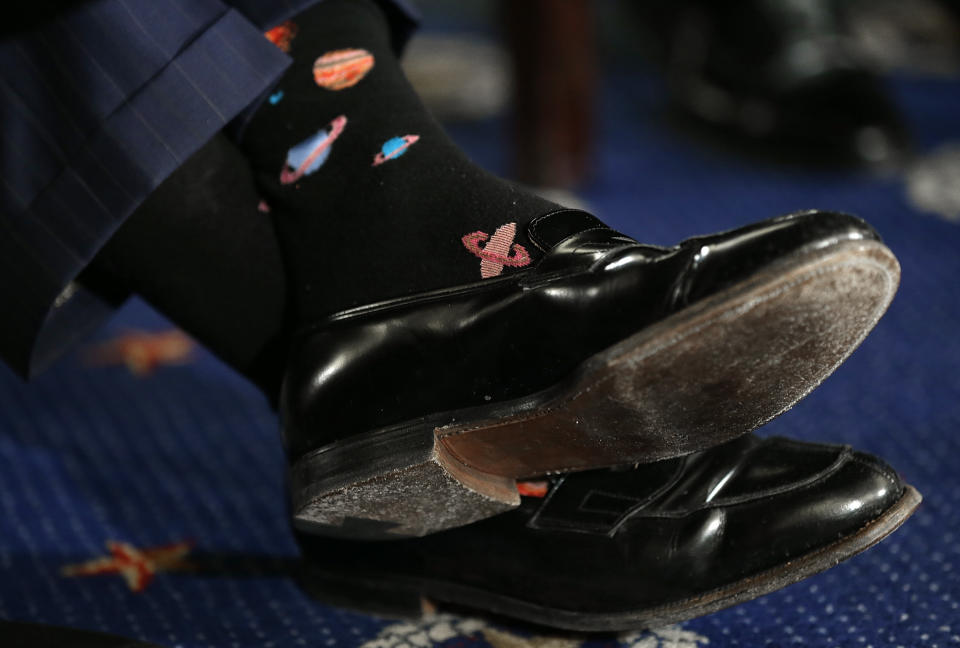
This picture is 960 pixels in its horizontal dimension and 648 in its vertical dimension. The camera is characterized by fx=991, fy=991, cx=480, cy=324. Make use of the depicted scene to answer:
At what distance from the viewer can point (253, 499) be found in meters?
0.75

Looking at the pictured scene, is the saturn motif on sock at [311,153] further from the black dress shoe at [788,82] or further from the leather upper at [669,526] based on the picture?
the black dress shoe at [788,82]

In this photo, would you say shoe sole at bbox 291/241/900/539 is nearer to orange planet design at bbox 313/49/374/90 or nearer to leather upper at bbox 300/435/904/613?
leather upper at bbox 300/435/904/613

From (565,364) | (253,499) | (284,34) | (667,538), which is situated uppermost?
(284,34)

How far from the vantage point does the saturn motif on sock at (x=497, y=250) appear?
501 millimetres

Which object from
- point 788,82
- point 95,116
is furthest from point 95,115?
point 788,82

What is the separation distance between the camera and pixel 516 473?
519mm

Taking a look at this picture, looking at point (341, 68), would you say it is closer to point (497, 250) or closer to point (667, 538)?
point (497, 250)

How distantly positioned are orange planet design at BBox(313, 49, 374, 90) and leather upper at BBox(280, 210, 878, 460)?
14 cm

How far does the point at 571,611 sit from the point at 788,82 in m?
1.15

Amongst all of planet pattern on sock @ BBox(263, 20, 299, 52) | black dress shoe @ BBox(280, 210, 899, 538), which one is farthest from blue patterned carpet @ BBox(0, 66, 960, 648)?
planet pattern on sock @ BBox(263, 20, 299, 52)

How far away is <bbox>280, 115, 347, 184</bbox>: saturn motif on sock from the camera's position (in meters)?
0.56

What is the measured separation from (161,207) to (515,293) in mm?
223

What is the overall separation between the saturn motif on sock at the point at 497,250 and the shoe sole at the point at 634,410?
69mm

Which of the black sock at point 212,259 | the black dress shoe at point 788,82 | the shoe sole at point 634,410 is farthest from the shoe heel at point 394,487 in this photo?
the black dress shoe at point 788,82
